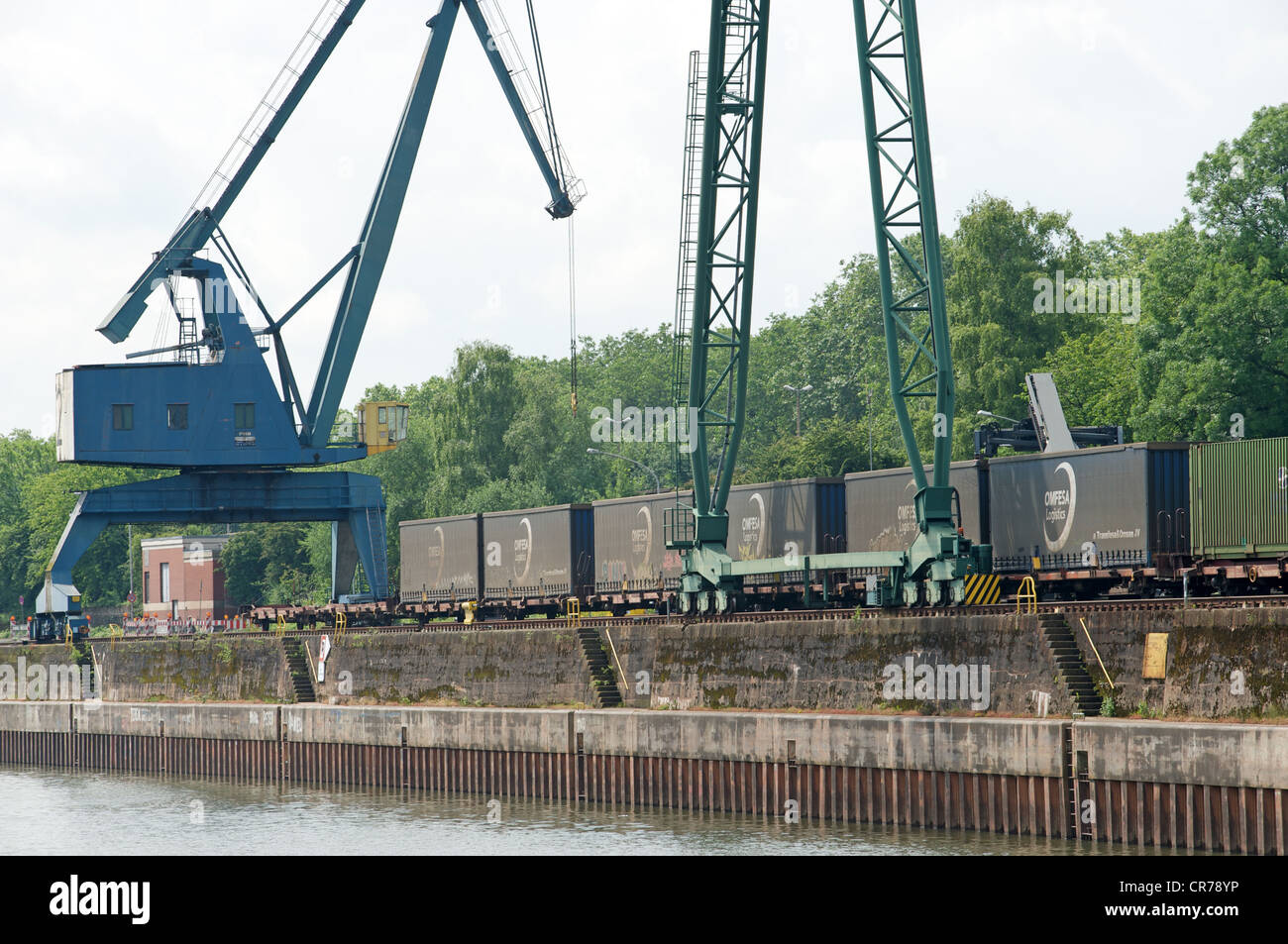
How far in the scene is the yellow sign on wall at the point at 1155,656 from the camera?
2834cm

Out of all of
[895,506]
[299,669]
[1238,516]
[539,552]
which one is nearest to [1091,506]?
[1238,516]

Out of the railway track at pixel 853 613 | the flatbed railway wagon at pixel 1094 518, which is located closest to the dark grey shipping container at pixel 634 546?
the railway track at pixel 853 613

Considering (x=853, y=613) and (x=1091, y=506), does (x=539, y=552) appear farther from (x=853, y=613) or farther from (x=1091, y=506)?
(x=1091, y=506)

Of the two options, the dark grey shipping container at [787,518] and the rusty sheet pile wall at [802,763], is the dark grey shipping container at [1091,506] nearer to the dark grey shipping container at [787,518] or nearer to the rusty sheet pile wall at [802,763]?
the dark grey shipping container at [787,518]

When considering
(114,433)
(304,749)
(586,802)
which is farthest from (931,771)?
(114,433)

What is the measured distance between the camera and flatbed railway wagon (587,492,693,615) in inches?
1869

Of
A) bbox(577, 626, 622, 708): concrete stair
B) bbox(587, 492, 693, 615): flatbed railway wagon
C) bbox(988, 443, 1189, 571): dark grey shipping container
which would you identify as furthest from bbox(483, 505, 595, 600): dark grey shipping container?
bbox(988, 443, 1189, 571): dark grey shipping container

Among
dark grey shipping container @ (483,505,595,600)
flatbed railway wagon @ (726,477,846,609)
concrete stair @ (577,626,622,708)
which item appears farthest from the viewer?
dark grey shipping container @ (483,505,595,600)

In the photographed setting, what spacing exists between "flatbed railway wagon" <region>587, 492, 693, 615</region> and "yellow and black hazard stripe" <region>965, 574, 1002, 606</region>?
10912 mm

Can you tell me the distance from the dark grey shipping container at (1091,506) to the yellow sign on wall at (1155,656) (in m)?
7.05

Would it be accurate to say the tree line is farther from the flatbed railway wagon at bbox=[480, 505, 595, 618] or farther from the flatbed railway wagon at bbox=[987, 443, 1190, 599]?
the flatbed railway wagon at bbox=[987, 443, 1190, 599]

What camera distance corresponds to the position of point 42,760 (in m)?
58.4

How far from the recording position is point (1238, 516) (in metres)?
34.1

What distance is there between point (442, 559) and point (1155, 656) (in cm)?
3368
